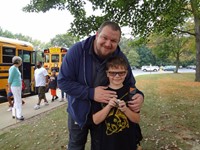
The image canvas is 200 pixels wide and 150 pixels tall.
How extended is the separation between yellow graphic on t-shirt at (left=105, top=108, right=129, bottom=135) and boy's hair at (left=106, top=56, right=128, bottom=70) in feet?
1.49

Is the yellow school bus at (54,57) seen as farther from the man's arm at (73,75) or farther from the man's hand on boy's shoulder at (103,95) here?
the man's hand on boy's shoulder at (103,95)

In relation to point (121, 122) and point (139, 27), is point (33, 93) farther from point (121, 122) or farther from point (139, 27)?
point (121, 122)

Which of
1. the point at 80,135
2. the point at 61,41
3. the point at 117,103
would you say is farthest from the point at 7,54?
the point at 61,41

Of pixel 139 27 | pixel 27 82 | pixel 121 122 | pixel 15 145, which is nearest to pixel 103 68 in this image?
pixel 121 122

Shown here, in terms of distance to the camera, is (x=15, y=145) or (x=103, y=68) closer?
(x=103, y=68)

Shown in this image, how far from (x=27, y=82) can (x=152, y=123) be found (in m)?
9.35

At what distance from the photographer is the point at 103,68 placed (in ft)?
8.56

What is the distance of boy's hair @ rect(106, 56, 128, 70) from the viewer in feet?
8.20

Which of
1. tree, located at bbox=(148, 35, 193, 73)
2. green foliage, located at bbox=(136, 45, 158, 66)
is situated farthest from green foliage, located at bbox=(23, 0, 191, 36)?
green foliage, located at bbox=(136, 45, 158, 66)

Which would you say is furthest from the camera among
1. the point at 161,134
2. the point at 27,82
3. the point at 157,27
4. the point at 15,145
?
the point at 27,82

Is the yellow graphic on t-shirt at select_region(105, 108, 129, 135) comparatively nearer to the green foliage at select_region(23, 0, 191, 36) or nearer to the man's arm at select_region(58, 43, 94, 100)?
the man's arm at select_region(58, 43, 94, 100)

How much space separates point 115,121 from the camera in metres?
2.51

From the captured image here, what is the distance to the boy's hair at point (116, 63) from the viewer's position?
2499 mm

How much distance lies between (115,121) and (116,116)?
5 centimetres
